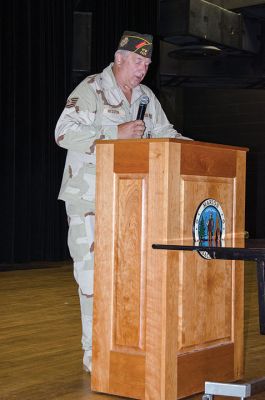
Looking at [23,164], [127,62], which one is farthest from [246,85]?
[127,62]

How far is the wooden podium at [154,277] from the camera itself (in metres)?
2.48

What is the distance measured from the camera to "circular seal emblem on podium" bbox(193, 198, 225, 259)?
2.60 metres

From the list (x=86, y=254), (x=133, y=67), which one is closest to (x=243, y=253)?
(x=86, y=254)

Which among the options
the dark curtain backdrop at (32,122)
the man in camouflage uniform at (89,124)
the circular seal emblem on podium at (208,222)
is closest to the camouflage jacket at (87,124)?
the man in camouflage uniform at (89,124)

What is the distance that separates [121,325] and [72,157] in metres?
0.75

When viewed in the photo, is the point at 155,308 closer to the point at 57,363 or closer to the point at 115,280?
the point at 115,280

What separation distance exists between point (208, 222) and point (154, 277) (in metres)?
0.32

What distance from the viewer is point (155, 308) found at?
8.16ft

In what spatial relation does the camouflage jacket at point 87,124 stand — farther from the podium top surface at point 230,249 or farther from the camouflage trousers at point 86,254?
the podium top surface at point 230,249

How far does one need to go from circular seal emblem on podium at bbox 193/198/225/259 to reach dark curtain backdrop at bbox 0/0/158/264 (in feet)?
17.5

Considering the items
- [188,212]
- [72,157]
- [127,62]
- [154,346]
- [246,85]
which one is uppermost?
[246,85]

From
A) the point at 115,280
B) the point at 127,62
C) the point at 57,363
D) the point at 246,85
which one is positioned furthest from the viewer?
the point at 246,85

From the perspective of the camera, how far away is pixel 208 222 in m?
2.68

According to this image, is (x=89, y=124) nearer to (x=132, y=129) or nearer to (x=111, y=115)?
(x=111, y=115)
